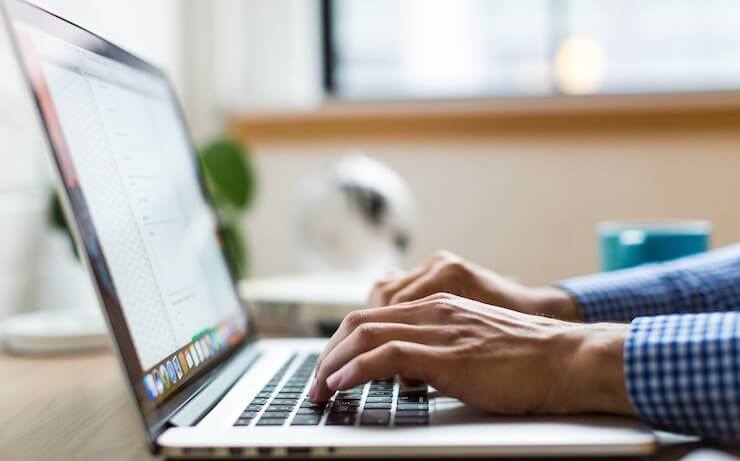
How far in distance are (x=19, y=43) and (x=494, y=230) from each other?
4.32ft

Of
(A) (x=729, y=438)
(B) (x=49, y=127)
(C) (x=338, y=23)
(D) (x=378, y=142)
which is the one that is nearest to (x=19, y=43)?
(B) (x=49, y=127)

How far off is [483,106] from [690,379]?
4.17ft

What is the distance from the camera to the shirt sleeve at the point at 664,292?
0.91m

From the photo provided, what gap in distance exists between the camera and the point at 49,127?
51 centimetres

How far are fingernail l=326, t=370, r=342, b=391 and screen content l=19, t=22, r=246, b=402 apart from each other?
0.34 ft

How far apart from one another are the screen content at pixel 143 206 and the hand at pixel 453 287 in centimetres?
16

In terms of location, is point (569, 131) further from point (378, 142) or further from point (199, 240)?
point (199, 240)

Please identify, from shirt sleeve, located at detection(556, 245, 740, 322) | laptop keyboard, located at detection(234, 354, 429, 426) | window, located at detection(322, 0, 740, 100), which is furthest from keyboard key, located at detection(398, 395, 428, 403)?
window, located at detection(322, 0, 740, 100)

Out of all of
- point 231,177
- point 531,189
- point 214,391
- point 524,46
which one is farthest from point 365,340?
point 524,46

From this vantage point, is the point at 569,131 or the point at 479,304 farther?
the point at 569,131

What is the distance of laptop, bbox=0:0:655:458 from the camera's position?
468 mm

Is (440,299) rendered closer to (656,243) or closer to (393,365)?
(393,365)

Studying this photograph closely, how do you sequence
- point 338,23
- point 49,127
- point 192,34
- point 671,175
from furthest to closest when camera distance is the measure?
point 338,23
point 192,34
point 671,175
point 49,127

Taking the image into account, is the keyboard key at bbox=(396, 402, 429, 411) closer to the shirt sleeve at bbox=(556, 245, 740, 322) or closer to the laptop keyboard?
the laptop keyboard
